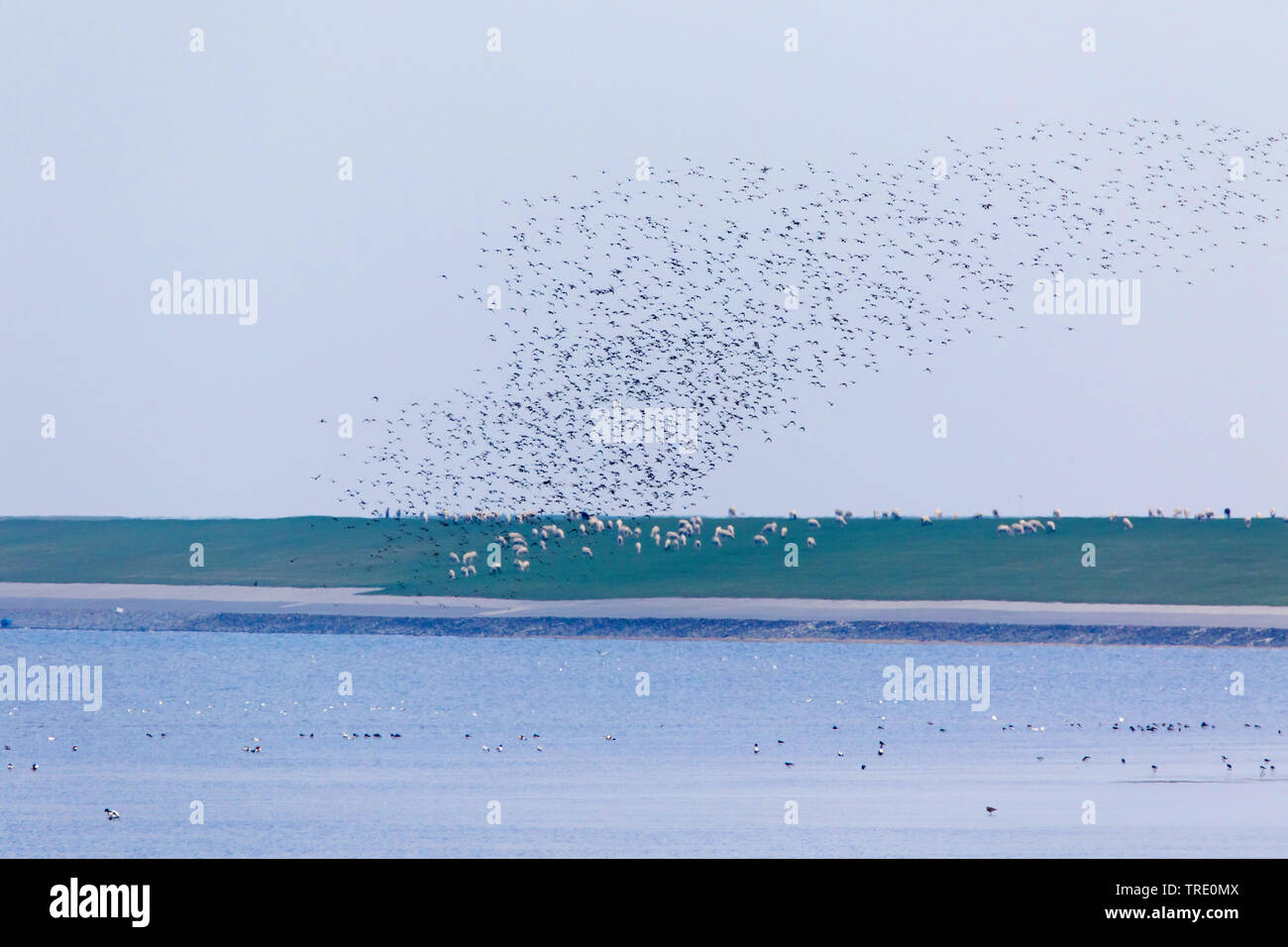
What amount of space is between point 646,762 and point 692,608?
109ft

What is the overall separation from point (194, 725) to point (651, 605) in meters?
28.7

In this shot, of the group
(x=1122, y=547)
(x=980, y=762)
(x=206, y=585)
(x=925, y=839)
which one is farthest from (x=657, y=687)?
(x=206, y=585)

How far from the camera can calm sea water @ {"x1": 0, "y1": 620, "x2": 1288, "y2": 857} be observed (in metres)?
20.5

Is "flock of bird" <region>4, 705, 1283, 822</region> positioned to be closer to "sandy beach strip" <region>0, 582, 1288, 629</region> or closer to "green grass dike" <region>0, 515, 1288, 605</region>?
"sandy beach strip" <region>0, 582, 1288, 629</region>

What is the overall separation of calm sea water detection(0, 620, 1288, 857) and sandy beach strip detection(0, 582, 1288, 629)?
741 cm

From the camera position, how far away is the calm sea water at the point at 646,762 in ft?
67.2

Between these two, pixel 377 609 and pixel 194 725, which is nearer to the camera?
pixel 194 725

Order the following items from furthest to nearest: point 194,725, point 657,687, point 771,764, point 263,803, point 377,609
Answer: point 377,609 → point 657,687 → point 194,725 → point 771,764 → point 263,803

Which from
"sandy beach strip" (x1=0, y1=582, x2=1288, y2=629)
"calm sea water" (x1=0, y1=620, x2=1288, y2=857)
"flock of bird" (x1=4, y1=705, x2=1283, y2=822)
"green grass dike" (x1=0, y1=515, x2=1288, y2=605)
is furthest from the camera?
"green grass dike" (x1=0, y1=515, x2=1288, y2=605)

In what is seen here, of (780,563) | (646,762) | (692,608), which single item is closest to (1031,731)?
(646,762)

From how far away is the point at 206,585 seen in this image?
80.8 meters

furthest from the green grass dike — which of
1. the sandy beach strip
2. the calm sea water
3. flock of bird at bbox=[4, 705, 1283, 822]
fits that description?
flock of bird at bbox=[4, 705, 1283, 822]

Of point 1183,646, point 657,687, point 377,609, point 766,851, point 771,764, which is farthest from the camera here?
point 377,609
